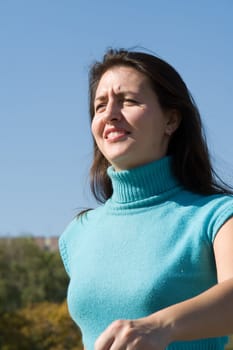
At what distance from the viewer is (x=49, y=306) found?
33125 millimetres

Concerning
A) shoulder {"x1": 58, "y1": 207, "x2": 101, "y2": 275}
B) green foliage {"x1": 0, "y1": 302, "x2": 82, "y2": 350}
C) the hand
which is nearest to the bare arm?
the hand

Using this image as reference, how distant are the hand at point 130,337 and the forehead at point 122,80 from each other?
0.98 m

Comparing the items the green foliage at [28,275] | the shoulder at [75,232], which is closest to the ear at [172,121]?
the shoulder at [75,232]

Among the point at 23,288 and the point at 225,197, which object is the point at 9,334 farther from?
the point at 225,197

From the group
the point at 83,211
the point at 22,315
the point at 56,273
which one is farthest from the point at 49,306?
the point at 83,211

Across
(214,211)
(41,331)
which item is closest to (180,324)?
(214,211)

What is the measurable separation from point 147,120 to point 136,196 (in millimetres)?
253

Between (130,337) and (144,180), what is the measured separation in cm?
96

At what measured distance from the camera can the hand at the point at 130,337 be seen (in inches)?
76.7

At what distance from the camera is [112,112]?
2777 millimetres

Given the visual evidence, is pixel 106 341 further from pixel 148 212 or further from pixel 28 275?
pixel 28 275

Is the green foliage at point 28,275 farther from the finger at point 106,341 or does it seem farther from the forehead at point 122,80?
the finger at point 106,341

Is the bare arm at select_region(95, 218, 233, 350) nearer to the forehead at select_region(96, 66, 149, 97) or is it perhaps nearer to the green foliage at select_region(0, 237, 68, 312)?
the forehead at select_region(96, 66, 149, 97)

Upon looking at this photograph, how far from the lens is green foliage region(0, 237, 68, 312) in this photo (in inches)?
1439
